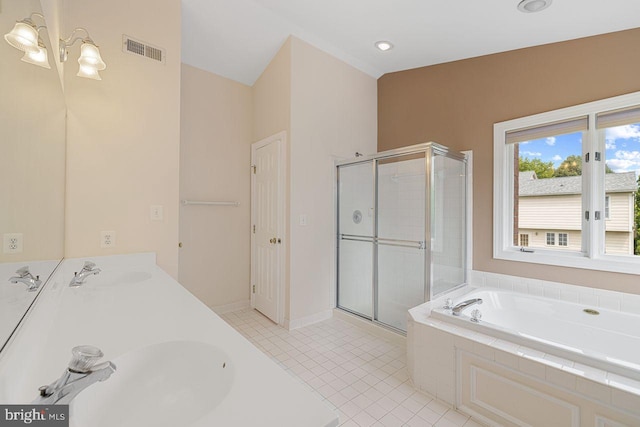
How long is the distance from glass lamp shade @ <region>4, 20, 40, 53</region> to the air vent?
135 centimetres

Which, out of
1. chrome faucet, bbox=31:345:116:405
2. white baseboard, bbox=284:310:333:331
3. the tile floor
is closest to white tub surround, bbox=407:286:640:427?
the tile floor

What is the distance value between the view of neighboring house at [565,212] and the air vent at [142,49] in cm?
329

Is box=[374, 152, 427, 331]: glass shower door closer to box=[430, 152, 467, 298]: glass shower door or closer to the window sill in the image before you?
box=[430, 152, 467, 298]: glass shower door

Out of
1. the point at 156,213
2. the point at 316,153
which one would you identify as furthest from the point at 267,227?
the point at 156,213

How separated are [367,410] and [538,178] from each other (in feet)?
8.00

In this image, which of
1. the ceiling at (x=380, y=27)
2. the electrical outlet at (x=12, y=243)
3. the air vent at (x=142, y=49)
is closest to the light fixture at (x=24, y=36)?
the electrical outlet at (x=12, y=243)

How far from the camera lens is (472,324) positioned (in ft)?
5.77

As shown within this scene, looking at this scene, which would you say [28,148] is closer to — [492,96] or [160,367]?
[160,367]

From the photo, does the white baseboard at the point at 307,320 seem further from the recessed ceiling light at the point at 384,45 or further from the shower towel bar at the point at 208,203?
the recessed ceiling light at the point at 384,45

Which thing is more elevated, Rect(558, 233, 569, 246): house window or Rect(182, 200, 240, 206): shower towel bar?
Rect(182, 200, 240, 206): shower towel bar

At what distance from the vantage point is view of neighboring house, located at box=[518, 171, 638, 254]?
2.10 m

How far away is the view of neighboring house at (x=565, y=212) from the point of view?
82.7 inches

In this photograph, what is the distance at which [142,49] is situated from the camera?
206 cm

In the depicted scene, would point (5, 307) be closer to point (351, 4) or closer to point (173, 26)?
point (173, 26)
